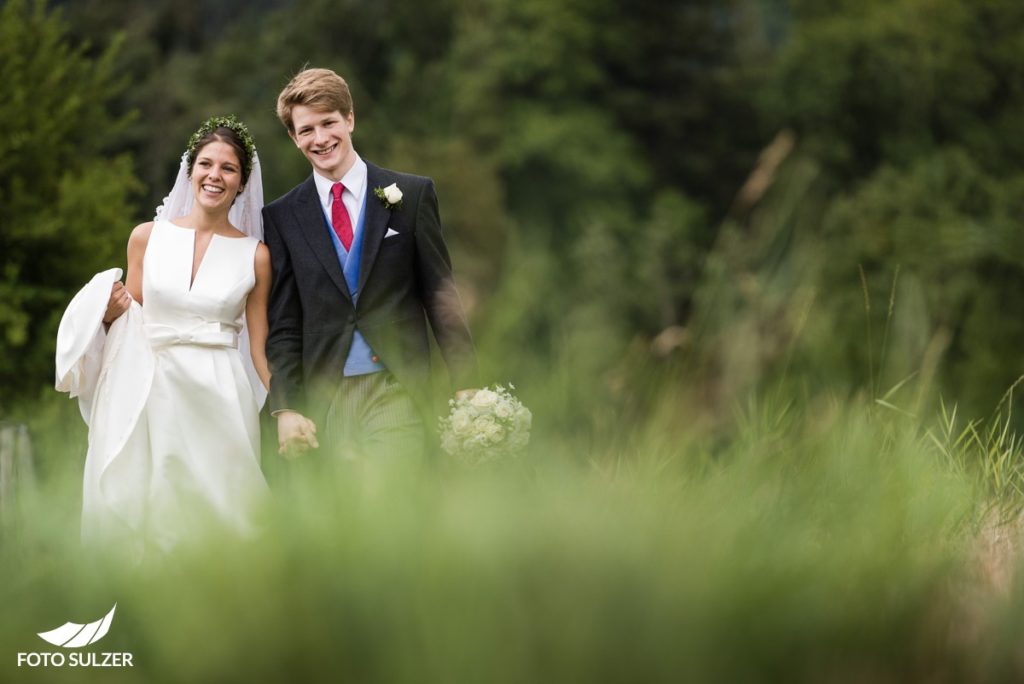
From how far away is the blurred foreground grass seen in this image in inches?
89.0

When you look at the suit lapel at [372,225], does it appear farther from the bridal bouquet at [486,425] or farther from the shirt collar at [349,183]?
the bridal bouquet at [486,425]

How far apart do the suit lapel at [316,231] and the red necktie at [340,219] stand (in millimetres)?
47

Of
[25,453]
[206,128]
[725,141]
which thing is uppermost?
[206,128]

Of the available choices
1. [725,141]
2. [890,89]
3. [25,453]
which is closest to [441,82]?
[725,141]

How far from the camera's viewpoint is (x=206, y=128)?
17.5 feet

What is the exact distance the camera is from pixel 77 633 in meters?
2.54

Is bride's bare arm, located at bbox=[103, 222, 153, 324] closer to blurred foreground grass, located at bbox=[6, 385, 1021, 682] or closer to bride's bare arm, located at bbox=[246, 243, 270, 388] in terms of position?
bride's bare arm, located at bbox=[246, 243, 270, 388]

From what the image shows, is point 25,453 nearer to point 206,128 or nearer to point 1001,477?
point 206,128

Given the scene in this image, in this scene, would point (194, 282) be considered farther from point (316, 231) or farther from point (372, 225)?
point (372, 225)

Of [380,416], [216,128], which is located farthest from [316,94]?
[380,416]

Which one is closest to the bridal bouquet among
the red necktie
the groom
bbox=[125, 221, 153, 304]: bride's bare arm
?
the groom

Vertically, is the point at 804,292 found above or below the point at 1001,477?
above

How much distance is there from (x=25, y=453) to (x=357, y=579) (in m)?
3.96

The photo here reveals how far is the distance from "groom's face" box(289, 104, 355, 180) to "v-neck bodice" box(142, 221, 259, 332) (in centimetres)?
44
